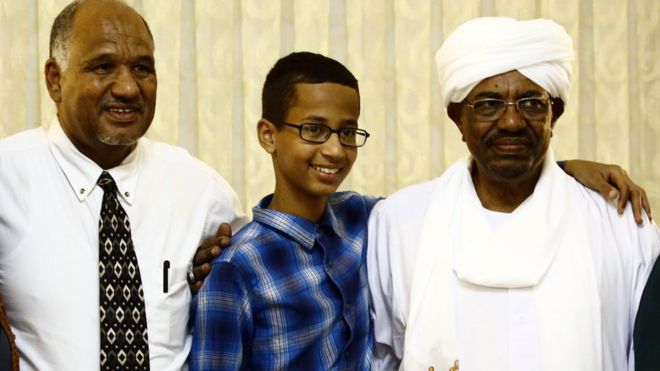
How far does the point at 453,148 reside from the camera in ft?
10.5

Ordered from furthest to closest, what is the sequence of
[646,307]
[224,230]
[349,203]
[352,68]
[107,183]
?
[352,68], [349,203], [224,230], [107,183], [646,307]

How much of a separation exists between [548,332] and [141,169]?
974mm

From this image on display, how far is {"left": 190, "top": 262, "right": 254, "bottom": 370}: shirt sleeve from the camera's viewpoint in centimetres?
175

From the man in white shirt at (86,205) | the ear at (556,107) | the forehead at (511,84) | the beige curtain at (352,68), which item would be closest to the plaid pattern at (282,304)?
the man in white shirt at (86,205)

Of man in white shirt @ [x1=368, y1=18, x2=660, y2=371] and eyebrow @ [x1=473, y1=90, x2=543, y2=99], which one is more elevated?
eyebrow @ [x1=473, y1=90, x2=543, y2=99]

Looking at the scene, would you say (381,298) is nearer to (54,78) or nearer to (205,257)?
(205,257)

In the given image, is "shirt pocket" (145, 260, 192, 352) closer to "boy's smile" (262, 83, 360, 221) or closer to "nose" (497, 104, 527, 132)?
"boy's smile" (262, 83, 360, 221)

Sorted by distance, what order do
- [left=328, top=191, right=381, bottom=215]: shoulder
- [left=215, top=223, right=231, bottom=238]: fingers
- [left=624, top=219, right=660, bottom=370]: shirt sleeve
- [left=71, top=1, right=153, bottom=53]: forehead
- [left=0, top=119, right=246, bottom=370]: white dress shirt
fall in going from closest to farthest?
[left=624, top=219, right=660, bottom=370]: shirt sleeve
[left=0, top=119, right=246, bottom=370]: white dress shirt
[left=71, top=1, right=153, bottom=53]: forehead
[left=215, top=223, right=231, bottom=238]: fingers
[left=328, top=191, right=381, bottom=215]: shoulder

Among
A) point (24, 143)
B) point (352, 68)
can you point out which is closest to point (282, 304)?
point (24, 143)

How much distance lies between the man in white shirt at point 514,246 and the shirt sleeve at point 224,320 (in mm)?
385

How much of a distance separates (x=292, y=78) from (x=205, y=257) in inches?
17.8

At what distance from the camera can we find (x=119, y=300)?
1781 mm

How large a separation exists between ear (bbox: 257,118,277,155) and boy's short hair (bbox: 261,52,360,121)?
0.7 inches

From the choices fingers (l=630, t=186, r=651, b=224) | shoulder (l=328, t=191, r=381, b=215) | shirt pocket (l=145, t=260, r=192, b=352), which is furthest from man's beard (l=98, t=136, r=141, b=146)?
fingers (l=630, t=186, r=651, b=224)
